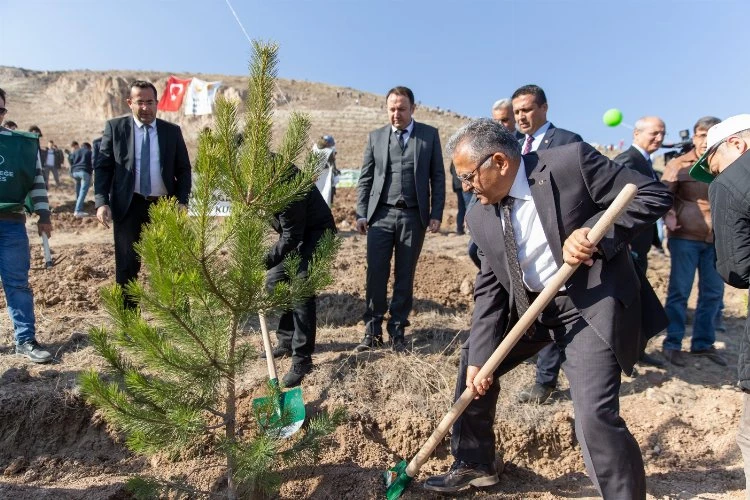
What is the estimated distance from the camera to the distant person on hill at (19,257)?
3.65 metres

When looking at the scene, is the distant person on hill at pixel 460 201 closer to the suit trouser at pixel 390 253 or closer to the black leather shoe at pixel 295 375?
the suit trouser at pixel 390 253

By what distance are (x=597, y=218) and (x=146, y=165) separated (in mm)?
3072

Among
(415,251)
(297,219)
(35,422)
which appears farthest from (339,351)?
(35,422)

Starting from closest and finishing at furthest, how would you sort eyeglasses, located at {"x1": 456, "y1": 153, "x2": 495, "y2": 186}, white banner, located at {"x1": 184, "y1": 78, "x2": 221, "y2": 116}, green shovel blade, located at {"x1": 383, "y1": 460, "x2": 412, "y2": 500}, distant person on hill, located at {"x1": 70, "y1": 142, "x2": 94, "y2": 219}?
eyeglasses, located at {"x1": 456, "y1": 153, "x2": 495, "y2": 186}, green shovel blade, located at {"x1": 383, "y1": 460, "x2": 412, "y2": 500}, distant person on hill, located at {"x1": 70, "y1": 142, "x2": 94, "y2": 219}, white banner, located at {"x1": 184, "y1": 78, "x2": 221, "y2": 116}

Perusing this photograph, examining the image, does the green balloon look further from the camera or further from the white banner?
the white banner

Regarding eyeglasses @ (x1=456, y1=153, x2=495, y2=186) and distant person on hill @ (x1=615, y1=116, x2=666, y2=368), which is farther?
distant person on hill @ (x1=615, y1=116, x2=666, y2=368)

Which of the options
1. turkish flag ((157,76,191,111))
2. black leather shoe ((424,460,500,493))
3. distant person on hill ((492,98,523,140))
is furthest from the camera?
turkish flag ((157,76,191,111))

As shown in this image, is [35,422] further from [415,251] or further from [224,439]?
[415,251]

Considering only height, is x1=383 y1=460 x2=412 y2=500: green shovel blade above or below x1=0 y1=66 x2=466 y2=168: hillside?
below

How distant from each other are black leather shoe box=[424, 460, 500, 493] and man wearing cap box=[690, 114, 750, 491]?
1184 mm

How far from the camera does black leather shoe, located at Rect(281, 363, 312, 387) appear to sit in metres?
3.57

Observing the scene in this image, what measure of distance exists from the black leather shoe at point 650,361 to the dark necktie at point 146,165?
4144 mm

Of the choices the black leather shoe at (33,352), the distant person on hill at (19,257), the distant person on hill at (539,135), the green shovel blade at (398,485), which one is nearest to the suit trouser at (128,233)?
the distant person on hill at (19,257)

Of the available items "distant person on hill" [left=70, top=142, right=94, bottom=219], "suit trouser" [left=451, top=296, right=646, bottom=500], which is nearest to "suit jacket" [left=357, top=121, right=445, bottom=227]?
"suit trouser" [left=451, top=296, right=646, bottom=500]
